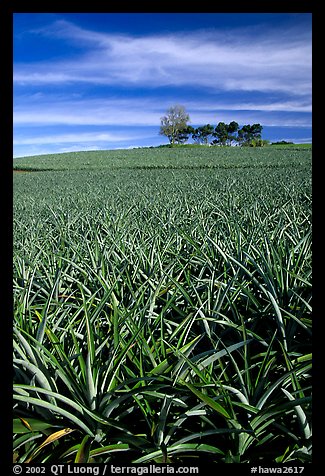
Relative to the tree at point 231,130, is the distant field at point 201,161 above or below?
below

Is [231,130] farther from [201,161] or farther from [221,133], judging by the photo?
[201,161]

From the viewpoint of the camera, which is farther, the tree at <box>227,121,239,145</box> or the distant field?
the tree at <box>227,121,239,145</box>

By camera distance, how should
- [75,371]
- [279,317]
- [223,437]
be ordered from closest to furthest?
[223,437]
[75,371]
[279,317]

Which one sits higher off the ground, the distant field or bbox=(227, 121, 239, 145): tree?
bbox=(227, 121, 239, 145): tree

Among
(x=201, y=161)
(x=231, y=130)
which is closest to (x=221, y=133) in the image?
(x=231, y=130)

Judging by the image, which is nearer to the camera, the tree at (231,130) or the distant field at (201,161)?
the distant field at (201,161)

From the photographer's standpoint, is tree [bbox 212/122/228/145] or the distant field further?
tree [bbox 212/122/228/145]
